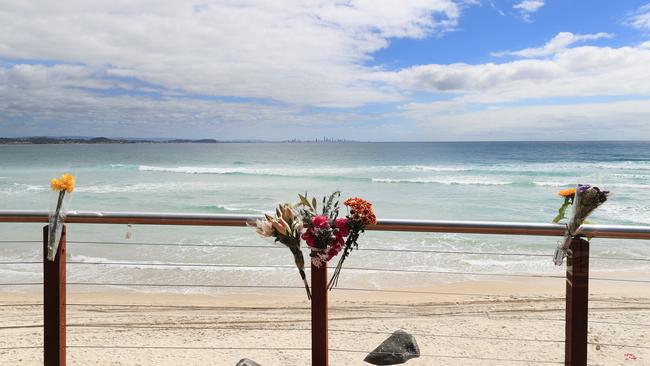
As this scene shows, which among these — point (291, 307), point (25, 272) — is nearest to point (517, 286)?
point (291, 307)

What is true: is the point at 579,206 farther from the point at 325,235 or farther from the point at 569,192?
the point at 325,235

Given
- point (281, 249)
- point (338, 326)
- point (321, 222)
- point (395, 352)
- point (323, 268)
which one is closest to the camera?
point (321, 222)

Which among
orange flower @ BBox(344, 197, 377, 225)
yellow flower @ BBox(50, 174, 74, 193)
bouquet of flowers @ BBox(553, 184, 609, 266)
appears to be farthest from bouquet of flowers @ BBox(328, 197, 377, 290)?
yellow flower @ BBox(50, 174, 74, 193)

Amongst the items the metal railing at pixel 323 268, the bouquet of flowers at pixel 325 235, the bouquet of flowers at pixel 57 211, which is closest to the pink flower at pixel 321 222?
the bouquet of flowers at pixel 325 235

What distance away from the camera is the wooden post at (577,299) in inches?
81.7

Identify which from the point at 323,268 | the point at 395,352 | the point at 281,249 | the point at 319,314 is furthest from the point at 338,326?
the point at 281,249

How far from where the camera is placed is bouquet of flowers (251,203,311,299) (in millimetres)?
2035

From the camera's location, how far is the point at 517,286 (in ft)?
21.9

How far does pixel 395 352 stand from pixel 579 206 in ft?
6.21

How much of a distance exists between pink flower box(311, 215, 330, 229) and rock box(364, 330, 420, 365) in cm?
178

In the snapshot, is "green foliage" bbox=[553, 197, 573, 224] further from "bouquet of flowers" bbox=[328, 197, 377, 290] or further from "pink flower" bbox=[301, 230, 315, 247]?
"pink flower" bbox=[301, 230, 315, 247]

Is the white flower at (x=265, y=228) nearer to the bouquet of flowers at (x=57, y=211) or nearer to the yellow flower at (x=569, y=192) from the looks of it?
the bouquet of flowers at (x=57, y=211)

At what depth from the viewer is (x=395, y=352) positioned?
3.47m

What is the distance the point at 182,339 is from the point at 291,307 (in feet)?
5.36
